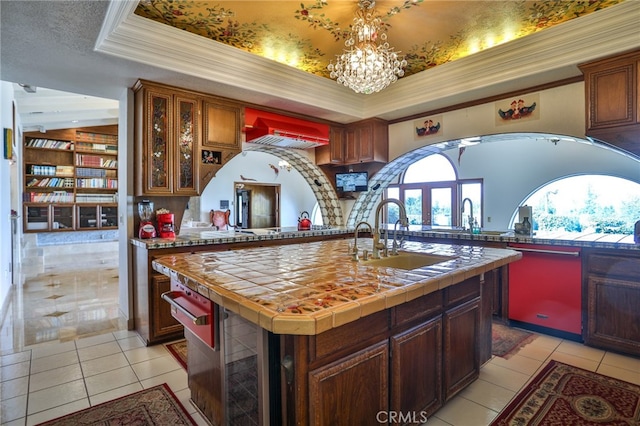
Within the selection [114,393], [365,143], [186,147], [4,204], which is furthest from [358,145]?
[4,204]

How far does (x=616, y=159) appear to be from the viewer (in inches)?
262

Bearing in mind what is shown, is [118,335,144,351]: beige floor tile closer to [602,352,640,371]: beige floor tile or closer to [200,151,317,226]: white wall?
[602,352,640,371]: beige floor tile

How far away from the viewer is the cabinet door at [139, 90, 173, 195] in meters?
3.13

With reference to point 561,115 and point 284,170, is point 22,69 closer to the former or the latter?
point 561,115

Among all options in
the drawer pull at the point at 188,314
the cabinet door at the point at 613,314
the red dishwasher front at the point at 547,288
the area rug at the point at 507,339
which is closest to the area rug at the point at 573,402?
the area rug at the point at 507,339

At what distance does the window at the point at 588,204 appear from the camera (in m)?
6.79

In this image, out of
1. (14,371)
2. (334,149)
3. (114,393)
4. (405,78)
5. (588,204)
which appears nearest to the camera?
(114,393)

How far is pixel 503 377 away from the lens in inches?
91.7

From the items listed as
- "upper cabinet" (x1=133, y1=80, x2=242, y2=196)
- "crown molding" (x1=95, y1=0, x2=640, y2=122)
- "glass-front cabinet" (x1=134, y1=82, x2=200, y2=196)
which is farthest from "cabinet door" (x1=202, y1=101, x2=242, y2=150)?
"crown molding" (x1=95, y1=0, x2=640, y2=122)

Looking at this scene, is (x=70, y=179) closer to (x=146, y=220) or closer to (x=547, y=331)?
(x=146, y=220)

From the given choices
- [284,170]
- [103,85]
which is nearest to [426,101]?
[103,85]

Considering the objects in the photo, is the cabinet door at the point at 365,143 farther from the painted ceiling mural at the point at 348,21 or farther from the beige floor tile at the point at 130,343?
the beige floor tile at the point at 130,343

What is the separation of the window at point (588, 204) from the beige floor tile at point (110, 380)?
23.3 ft

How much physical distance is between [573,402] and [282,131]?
3.53 metres
